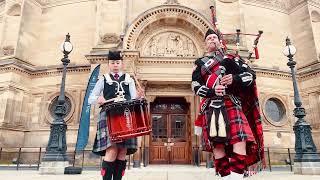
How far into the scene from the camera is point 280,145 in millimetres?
18328

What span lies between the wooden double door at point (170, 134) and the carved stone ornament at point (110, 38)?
5.09 meters

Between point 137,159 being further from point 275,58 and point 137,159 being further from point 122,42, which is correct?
point 275,58

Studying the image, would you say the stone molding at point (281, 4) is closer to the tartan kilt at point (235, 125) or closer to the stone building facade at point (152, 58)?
the stone building facade at point (152, 58)

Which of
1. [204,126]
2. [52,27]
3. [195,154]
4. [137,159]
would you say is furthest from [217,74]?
[52,27]

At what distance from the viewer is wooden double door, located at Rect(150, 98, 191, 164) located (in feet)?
56.8

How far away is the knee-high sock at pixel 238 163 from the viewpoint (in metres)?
3.26

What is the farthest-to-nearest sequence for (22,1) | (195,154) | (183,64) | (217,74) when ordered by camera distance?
1. (22,1)
2. (183,64)
3. (195,154)
4. (217,74)

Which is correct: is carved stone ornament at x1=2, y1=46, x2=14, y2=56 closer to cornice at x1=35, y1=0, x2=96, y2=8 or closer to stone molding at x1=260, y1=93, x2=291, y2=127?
cornice at x1=35, y1=0, x2=96, y2=8

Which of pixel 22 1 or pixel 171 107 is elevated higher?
pixel 22 1

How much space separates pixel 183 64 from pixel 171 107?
3.04 m

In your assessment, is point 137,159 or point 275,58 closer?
point 137,159

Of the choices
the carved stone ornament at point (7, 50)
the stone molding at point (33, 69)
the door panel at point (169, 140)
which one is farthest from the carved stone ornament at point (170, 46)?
the carved stone ornament at point (7, 50)

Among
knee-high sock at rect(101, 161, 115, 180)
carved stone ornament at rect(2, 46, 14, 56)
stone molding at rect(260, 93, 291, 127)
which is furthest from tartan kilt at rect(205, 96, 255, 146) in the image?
carved stone ornament at rect(2, 46, 14, 56)

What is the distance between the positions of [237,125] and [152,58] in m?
14.8
